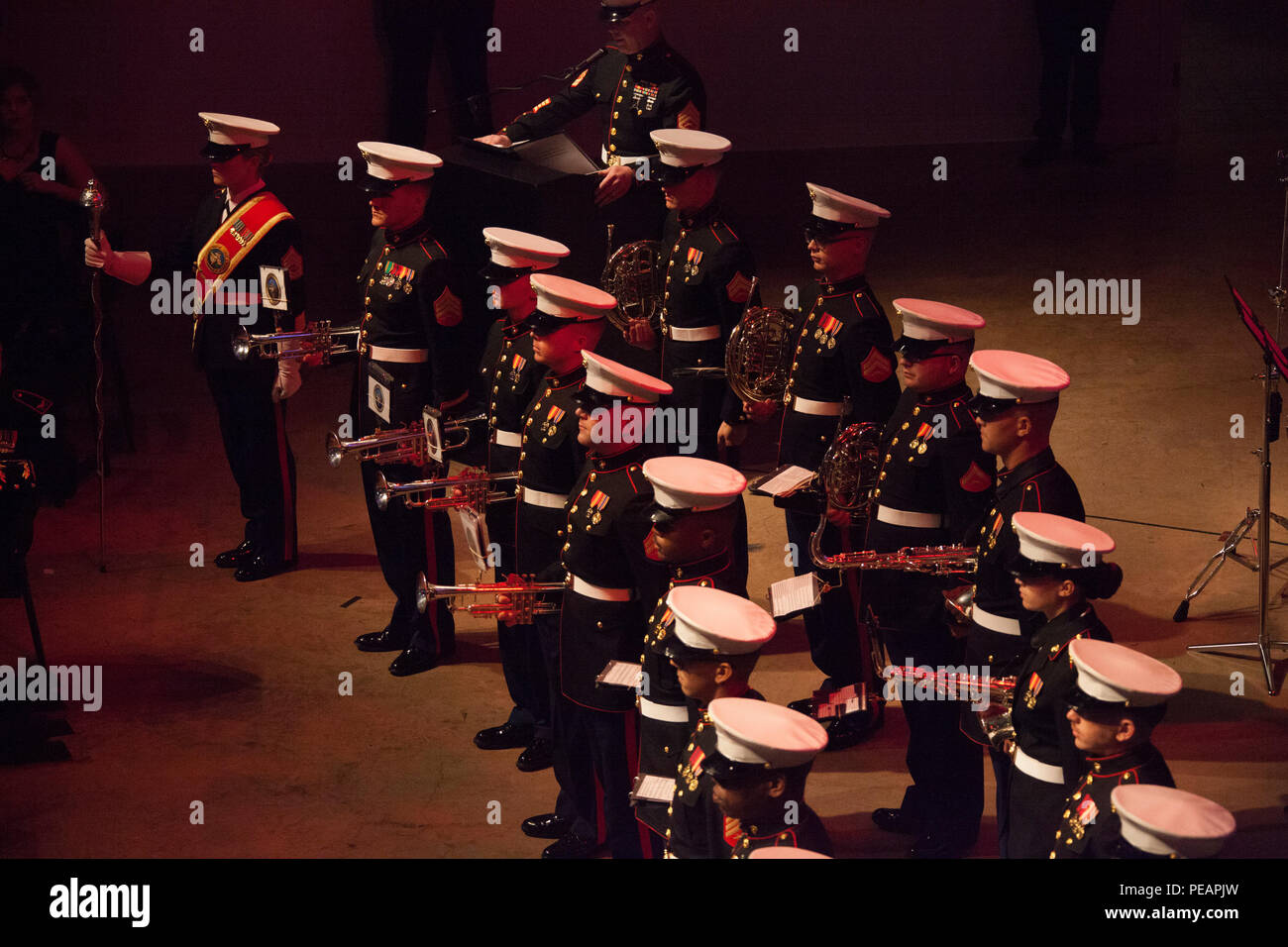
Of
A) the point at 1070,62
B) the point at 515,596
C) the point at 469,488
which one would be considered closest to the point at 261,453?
the point at 469,488

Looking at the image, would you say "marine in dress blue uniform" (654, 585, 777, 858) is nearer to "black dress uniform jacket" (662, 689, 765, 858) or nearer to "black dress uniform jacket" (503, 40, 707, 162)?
"black dress uniform jacket" (662, 689, 765, 858)

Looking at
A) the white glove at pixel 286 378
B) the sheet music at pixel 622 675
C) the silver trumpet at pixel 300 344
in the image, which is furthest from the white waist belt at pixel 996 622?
the white glove at pixel 286 378

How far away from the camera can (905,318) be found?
17.2 ft

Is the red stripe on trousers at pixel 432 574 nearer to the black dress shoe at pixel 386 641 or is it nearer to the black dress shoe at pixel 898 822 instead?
the black dress shoe at pixel 386 641

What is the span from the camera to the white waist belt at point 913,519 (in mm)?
5254

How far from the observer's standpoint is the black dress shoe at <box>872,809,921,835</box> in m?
5.38

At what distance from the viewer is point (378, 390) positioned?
646 cm

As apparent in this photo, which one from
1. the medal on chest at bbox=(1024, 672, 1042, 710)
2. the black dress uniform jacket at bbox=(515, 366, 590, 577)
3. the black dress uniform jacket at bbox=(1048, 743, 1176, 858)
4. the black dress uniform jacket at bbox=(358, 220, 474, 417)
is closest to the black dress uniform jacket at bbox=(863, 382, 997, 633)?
the medal on chest at bbox=(1024, 672, 1042, 710)

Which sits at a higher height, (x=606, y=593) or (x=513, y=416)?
(x=513, y=416)

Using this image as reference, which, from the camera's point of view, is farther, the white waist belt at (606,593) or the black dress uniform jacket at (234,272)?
the black dress uniform jacket at (234,272)

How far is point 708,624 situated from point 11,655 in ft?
12.3

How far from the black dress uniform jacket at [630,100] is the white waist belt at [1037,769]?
3.98 m

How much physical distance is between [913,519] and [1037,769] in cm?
120

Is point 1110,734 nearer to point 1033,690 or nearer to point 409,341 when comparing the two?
point 1033,690
